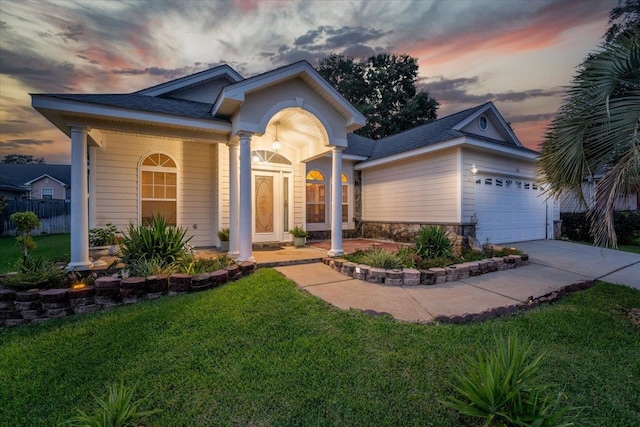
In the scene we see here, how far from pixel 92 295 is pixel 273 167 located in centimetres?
589

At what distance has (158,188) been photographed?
8.12 m

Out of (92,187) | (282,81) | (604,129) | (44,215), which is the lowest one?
(44,215)

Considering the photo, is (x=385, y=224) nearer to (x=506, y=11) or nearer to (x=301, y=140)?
(x=301, y=140)

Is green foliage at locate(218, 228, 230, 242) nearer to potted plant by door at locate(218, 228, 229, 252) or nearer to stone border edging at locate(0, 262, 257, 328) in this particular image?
potted plant by door at locate(218, 228, 229, 252)

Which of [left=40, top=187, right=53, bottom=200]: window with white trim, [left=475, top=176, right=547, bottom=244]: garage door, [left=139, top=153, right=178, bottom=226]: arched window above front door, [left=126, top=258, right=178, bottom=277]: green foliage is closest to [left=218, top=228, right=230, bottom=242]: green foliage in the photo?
[left=139, top=153, right=178, bottom=226]: arched window above front door

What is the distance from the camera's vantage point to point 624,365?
275 centimetres

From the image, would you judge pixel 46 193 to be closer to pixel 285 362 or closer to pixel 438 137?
pixel 438 137

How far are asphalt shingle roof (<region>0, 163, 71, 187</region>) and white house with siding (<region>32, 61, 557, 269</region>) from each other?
22663mm

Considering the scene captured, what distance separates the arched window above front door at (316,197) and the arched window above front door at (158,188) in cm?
444

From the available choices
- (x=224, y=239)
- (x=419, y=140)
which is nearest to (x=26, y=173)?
(x=224, y=239)

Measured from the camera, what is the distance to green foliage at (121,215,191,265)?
5.15 metres

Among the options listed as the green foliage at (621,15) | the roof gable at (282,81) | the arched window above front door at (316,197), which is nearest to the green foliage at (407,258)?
the roof gable at (282,81)

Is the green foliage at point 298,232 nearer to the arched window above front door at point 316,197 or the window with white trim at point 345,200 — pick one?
the arched window above front door at point 316,197

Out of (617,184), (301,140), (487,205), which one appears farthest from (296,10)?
(617,184)
